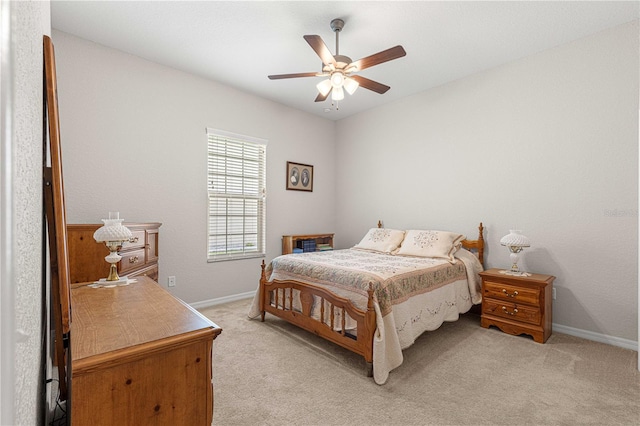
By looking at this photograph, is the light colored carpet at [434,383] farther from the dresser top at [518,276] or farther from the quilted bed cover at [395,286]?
the dresser top at [518,276]

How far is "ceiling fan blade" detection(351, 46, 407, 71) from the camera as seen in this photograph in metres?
2.27

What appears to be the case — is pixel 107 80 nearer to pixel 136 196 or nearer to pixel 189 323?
pixel 136 196

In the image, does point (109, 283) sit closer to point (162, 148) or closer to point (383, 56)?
point (162, 148)

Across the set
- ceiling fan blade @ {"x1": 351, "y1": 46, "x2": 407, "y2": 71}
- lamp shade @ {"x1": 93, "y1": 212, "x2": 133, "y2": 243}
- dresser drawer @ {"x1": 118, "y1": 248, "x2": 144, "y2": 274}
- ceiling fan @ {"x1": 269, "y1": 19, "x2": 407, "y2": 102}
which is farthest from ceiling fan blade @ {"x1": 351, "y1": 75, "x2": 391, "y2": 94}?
dresser drawer @ {"x1": 118, "y1": 248, "x2": 144, "y2": 274}

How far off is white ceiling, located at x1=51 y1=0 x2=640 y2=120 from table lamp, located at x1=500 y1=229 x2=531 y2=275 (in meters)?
1.89

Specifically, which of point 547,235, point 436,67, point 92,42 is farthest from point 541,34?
point 92,42

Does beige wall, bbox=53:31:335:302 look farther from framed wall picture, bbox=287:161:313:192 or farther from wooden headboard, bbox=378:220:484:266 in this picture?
wooden headboard, bbox=378:220:484:266

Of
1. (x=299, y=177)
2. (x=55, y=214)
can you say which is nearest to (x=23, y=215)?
(x=55, y=214)

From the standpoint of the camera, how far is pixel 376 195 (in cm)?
483

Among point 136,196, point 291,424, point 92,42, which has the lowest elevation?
point 291,424

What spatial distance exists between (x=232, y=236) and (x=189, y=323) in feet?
10.3

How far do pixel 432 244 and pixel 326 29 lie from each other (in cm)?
247

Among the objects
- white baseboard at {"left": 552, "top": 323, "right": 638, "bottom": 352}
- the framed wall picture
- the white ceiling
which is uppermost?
the white ceiling

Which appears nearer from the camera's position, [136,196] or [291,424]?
[291,424]
